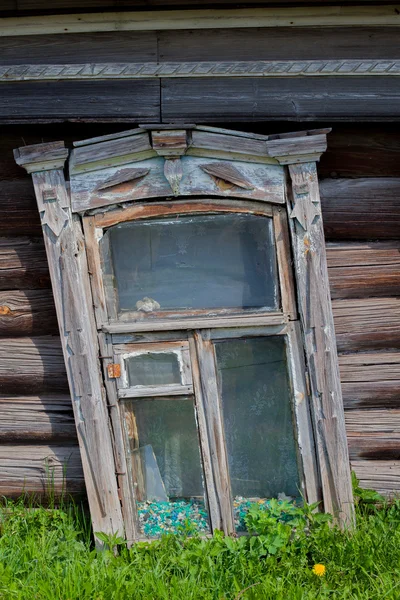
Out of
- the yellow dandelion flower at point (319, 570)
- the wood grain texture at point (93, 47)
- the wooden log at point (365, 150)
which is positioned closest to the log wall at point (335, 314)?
the wooden log at point (365, 150)

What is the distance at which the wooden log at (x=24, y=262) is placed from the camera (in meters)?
3.04

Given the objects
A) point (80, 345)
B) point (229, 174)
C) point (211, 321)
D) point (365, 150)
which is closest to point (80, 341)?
point (80, 345)

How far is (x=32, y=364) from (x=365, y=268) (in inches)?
63.4

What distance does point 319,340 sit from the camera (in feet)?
9.40

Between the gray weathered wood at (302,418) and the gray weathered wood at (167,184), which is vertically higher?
the gray weathered wood at (167,184)

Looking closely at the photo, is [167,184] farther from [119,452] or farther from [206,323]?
[119,452]

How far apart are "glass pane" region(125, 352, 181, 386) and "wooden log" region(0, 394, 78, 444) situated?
15.4 inches

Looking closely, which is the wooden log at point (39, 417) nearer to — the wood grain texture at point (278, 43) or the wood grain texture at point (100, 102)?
the wood grain texture at point (100, 102)

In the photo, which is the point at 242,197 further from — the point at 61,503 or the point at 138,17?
the point at 61,503

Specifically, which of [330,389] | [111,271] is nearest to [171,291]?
[111,271]

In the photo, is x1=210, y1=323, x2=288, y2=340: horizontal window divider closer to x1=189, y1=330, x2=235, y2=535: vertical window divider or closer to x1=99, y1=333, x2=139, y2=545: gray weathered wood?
x1=189, y1=330, x2=235, y2=535: vertical window divider

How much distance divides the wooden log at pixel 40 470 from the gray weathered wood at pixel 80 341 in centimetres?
21

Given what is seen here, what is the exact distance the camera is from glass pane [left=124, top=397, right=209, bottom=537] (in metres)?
3.06

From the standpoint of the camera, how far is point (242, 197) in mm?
2818
